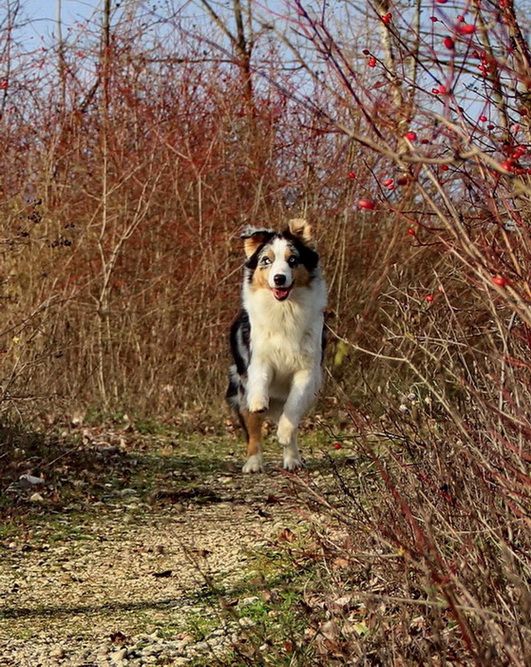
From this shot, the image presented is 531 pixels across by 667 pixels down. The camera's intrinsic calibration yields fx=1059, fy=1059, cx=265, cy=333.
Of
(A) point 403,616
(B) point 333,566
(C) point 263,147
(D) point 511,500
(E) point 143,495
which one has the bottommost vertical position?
(E) point 143,495

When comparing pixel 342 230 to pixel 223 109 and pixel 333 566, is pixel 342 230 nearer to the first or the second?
pixel 223 109

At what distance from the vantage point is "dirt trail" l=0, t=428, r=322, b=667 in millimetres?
4379

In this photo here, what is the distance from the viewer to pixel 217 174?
1191 cm

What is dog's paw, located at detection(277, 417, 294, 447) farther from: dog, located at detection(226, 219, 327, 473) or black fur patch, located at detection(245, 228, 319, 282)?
black fur patch, located at detection(245, 228, 319, 282)

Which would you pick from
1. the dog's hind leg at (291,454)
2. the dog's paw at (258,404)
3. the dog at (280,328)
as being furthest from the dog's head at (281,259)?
the dog's hind leg at (291,454)

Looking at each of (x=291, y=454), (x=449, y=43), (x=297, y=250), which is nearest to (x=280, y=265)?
(x=297, y=250)

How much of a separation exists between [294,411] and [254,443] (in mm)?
415

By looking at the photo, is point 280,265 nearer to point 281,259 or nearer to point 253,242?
point 281,259

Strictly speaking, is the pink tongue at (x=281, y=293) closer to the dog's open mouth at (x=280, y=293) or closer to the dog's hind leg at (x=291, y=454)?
the dog's open mouth at (x=280, y=293)

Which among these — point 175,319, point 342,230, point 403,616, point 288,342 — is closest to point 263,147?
point 342,230

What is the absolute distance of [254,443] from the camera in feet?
27.4

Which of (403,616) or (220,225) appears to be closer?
(403,616)

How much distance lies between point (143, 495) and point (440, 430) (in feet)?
10.6

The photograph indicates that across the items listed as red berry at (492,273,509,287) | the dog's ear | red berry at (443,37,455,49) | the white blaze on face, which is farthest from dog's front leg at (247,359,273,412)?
red berry at (492,273,509,287)
